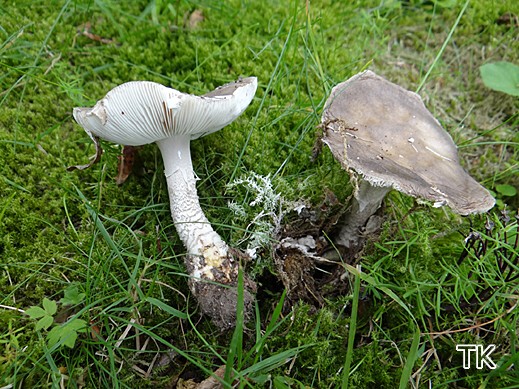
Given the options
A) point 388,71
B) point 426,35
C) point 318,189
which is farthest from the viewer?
point 426,35

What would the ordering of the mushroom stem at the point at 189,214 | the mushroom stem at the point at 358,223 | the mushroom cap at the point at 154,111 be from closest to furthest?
1. the mushroom cap at the point at 154,111
2. the mushroom stem at the point at 189,214
3. the mushroom stem at the point at 358,223

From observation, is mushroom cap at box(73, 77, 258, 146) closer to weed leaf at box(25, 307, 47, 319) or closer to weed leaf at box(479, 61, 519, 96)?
weed leaf at box(25, 307, 47, 319)

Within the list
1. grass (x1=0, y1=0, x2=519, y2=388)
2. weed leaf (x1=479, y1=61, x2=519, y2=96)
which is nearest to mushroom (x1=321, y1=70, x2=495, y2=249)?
grass (x1=0, y1=0, x2=519, y2=388)

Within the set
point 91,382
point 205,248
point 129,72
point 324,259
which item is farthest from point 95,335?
point 129,72

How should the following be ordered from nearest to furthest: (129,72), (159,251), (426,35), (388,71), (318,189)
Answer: (159,251) → (318,189) → (129,72) → (388,71) → (426,35)

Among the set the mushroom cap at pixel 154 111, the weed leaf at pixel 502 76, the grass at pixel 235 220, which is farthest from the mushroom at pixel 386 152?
the weed leaf at pixel 502 76

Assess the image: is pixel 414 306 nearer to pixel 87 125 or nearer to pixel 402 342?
pixel 402 342

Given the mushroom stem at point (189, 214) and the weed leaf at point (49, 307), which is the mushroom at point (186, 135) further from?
the weed leaf at point (49, 307)
